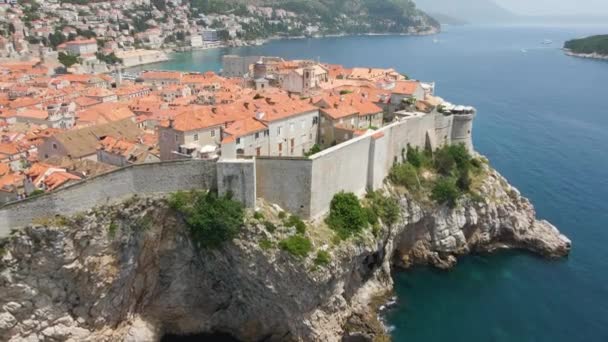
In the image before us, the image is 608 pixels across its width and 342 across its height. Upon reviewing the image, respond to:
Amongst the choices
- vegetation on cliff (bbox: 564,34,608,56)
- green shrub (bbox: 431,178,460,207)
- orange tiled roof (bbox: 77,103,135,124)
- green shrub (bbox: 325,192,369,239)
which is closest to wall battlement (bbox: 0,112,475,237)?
green shrub (bbox: 325,192,369,239)

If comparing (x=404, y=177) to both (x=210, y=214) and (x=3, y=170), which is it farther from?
(x=3, y=170)

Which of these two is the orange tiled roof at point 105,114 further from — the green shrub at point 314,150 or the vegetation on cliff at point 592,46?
the vegetation on cliff at point 592,46

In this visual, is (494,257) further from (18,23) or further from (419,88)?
(18,23)

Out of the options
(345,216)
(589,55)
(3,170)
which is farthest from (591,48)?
(3,170)

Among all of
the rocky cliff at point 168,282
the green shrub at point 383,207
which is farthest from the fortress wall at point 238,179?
the green shrub at point 383,207

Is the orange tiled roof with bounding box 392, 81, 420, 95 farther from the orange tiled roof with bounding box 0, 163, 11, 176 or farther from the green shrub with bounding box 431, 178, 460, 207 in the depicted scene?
the orange tiled roof with bounding box 0, 163, 11, 176

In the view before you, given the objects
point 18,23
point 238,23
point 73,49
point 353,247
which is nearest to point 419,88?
point 353,247
